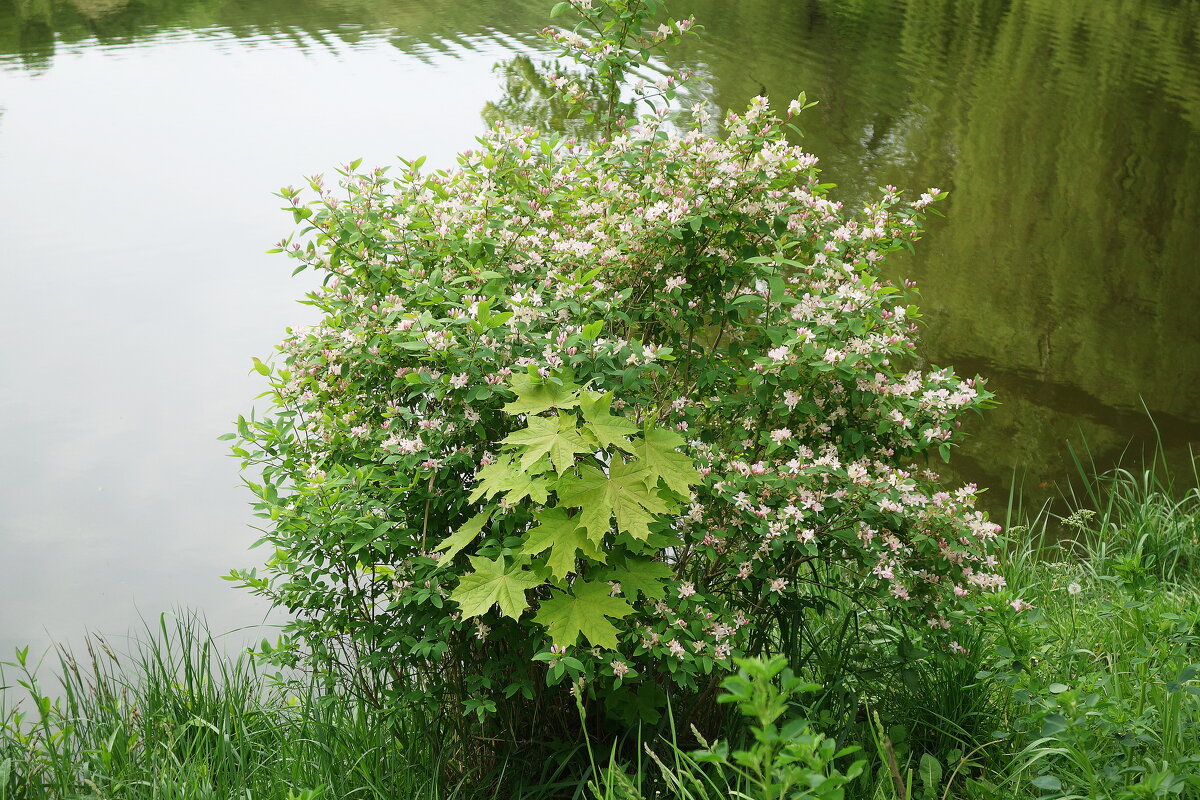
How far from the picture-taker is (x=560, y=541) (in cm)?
229

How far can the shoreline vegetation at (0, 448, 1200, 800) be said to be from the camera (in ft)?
8.34

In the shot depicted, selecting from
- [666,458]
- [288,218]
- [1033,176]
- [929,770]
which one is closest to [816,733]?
[929,770]

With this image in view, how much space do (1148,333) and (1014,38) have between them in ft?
41.0

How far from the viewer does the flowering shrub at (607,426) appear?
2.39 m

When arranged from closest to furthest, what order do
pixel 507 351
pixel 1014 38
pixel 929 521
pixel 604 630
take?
pixel 604 630 → pixel 507 351 → pixel 929 521 → pixel 1014 38

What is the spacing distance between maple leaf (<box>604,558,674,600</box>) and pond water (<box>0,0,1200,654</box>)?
107 inches

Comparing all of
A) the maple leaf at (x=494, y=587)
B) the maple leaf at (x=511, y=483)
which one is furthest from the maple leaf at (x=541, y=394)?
the maple leaf at (x=494, y=587)

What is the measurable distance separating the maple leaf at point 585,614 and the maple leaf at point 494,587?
0.23 feet

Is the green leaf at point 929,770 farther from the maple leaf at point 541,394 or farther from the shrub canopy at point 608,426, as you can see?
the maple leaf at point 541,394

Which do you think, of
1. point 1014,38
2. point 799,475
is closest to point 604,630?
point 799,475

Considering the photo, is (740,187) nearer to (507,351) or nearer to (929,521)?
(507,351)

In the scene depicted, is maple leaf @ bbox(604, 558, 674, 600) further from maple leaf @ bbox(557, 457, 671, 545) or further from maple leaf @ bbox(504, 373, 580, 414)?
maple leaf @ bbox(504, 373, 580, 414)

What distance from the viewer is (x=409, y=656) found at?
279 centimetres

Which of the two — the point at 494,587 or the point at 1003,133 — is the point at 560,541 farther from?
the point at 1003,133
